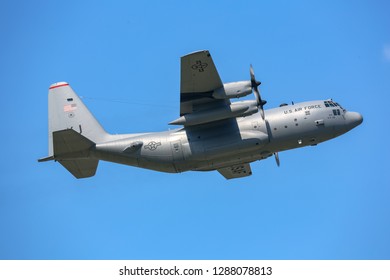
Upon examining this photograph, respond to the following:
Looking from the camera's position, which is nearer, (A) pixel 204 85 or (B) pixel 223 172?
(A) pixel 204 85

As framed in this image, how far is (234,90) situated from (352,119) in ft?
19.6

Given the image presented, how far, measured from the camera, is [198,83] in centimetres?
2623

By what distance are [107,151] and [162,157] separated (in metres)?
2.53

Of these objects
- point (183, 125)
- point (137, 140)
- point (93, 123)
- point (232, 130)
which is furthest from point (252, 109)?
point (93, 123)

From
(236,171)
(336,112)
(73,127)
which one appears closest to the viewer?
(336,112)

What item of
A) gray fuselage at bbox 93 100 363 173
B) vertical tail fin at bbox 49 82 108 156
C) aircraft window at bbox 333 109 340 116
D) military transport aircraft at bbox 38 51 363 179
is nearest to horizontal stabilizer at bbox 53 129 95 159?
military transport aircraft at bbox 38 51 363 179

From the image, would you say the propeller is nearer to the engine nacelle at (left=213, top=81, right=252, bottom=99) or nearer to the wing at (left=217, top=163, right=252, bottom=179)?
the engine nacelle at (left=213, top=81, right=252, bottom=99)

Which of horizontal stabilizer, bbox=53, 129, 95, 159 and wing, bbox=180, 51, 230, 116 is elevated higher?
wing, bbox=180, 51, 230, 116

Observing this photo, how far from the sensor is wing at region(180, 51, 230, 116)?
25.4 metres

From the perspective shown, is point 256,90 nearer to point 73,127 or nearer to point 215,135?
point 215,135

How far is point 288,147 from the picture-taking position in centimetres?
2786

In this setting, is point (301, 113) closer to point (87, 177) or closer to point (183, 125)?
point (183, 125)

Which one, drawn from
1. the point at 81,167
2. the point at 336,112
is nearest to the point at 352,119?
the point at 336,112

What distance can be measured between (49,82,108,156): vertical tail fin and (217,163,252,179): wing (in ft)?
21.4
